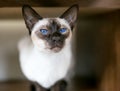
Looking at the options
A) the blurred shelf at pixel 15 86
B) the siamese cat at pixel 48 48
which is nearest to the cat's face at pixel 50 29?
the siamese cat at pixel 48 48

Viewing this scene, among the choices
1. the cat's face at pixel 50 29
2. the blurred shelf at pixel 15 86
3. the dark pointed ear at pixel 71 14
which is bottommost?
the blurred shelf at pixel 15 86

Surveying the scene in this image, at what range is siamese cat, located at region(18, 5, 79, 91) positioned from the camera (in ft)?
2.29

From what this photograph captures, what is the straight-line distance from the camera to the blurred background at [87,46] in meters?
0.84

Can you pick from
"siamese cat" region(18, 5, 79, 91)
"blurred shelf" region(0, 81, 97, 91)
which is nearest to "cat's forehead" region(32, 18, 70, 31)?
"siamese cat" region(18, 5, 79, 91)

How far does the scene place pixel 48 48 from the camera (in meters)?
0.70

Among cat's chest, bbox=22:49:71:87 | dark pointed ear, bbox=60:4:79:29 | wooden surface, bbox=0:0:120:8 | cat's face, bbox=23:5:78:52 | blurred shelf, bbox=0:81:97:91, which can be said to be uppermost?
wooden surface, bbox=0:0:120:8

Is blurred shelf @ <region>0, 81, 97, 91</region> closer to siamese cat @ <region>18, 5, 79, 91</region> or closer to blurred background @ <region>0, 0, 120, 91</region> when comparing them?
blurred background @ <region>0, 0, 120, 91</region>

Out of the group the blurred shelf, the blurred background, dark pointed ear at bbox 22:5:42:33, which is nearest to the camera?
dark pointed ear at bbox 22:5:42:33

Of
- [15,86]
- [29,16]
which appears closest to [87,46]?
[15,86]

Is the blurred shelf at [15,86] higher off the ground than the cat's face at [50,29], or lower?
lower

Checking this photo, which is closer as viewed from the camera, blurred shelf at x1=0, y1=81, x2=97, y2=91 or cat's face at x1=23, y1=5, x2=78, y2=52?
cat's face at x1=23, y1=5, x2=78, y2=52

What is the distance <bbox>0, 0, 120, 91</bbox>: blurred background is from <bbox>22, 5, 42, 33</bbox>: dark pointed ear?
0.28ft

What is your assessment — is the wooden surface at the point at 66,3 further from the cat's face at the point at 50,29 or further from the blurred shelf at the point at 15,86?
the blurred shelf at the point at 15,86

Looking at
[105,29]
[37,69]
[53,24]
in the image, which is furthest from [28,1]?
[105,29]
